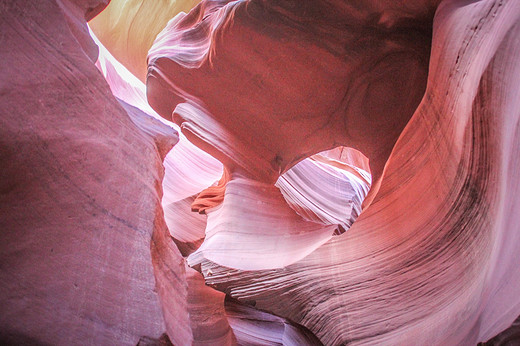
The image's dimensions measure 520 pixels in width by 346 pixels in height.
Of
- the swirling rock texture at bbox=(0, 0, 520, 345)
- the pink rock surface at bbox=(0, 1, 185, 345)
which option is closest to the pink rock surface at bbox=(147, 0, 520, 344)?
the swirling rock texture at bbox=(0, 0, 520, 345)

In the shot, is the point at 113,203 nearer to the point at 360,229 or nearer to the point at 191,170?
the point at 360,229

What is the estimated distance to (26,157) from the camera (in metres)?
2.14

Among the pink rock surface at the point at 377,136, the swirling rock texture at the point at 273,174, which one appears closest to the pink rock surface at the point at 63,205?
the swirling rock texture at the point at 273,174

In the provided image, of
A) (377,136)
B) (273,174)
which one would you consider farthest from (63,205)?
(377,136)

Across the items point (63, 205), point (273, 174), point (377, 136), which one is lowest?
point (63, 205)

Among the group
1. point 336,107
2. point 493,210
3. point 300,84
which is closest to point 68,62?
point 300,84

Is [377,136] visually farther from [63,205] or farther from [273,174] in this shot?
[63,205]

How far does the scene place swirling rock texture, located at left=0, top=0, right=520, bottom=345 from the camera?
204 cm

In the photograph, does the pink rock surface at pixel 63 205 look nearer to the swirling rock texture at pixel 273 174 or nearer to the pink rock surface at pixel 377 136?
the swirling rock texture at pixel 273 174

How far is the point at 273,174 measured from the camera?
4324 millimetres

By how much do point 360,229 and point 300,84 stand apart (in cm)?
128

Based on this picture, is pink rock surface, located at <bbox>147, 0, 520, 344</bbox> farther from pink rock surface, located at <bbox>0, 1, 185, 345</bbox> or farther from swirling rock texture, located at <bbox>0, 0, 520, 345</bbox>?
pink rock surface, located at <bbox>0, 1, 185, 345</bbox>

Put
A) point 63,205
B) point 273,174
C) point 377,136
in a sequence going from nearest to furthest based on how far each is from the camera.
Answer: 1. point 63,205
2. point 377,136
3. point 273,174

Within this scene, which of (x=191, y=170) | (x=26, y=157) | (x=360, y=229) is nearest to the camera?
(x=26, y=157)
